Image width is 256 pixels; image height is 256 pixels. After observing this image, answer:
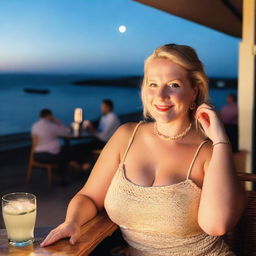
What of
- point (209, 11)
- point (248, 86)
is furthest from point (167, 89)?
point (209, 11)

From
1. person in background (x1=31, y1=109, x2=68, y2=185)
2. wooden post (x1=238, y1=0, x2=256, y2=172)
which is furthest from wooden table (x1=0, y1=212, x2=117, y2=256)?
person in background (x1=31, y1=109, x2=68, y2=185)

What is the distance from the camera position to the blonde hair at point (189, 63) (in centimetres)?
135

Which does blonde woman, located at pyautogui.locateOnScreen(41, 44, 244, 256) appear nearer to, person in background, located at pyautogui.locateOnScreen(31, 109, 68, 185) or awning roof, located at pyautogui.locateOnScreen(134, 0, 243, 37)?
awning roof, located at pyautogui.locateOnScreen(134, 0, 243, 37)

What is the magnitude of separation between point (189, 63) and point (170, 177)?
374 millimetres

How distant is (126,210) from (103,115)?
4480 mm

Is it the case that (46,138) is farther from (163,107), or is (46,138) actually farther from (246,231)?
(163,107)

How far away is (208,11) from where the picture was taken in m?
3.48

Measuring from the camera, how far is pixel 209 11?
3494mm

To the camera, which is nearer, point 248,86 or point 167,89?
point 167,89

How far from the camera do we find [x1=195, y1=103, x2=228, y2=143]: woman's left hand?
4.17 feet

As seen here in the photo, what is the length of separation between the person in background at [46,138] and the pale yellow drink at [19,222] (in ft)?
12.8

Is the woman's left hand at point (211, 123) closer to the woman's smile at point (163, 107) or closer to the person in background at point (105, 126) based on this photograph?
the woman's smile at point (163, 107)

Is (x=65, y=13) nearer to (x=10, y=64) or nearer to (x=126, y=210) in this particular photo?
(x=10, y=64)

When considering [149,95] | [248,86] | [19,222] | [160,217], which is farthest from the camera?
[248,86]
